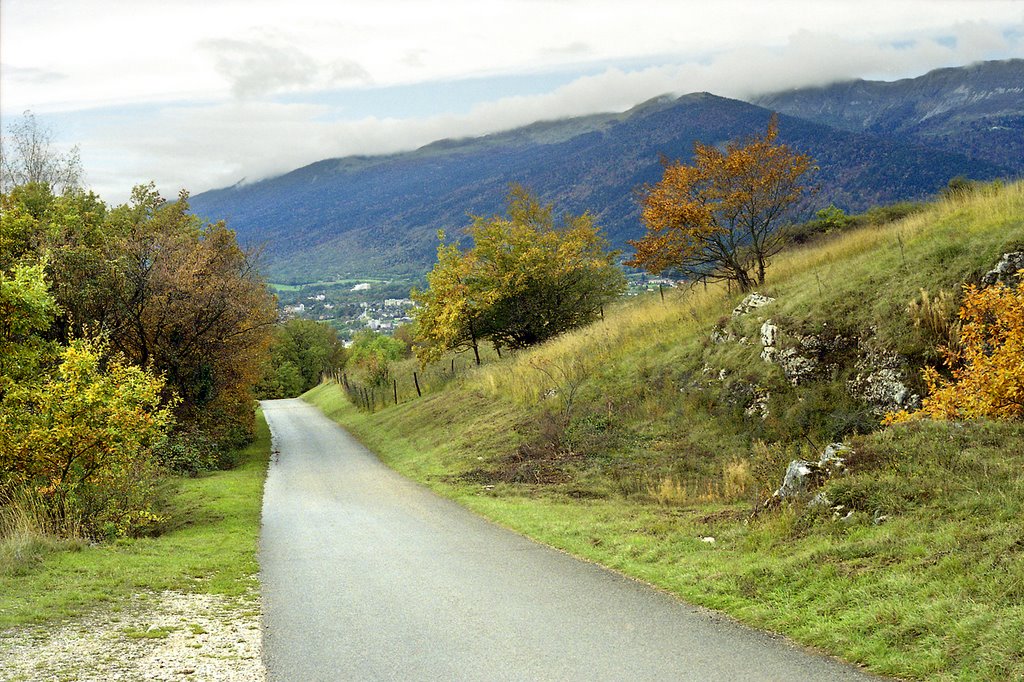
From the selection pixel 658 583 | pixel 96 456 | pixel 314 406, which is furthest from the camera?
pixel 314 406

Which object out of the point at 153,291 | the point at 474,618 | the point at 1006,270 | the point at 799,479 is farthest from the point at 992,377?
the point at 153,291

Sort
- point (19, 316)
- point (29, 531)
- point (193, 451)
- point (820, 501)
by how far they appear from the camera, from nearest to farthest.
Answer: point (820, 501)
point (29, 531)
point (19, 316)
point (193, 451)

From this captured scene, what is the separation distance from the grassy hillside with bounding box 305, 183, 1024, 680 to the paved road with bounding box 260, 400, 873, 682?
2.02 feet

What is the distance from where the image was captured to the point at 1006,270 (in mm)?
15109

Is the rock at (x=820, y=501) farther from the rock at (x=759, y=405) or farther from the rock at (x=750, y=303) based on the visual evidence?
the rock at (x=750, y=303)

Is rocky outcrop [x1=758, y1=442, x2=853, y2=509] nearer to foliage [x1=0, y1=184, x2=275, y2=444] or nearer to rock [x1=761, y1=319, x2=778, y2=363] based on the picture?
rock [x1=761, y1=319, x2=778, y2=363]

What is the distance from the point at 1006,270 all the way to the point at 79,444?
61.2 feet

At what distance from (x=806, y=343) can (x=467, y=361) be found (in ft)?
101

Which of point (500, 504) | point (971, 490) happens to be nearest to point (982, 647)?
point (971, 490)

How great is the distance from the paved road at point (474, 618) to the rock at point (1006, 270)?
34.9ft

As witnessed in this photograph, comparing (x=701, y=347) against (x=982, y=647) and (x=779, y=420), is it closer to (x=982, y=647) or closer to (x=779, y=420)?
(x=779, y=420)

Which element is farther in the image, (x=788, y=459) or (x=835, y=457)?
(x=788, y=459)

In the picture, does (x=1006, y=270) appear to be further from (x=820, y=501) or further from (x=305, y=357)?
(x=305, y=357)

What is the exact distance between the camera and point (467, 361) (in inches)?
1831
